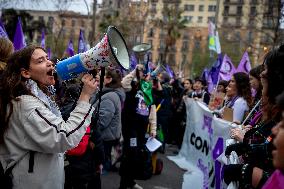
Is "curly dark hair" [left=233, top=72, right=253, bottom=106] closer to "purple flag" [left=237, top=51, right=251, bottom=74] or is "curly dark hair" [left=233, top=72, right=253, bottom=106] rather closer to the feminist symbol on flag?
"purple flag" [left=237, top=51, right=251, bottom=74]

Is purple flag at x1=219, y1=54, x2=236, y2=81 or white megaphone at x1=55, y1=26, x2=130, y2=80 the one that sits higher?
white megaphone at x1=55, y1=26, x2=130, y2=80

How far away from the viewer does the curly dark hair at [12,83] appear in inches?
93.3

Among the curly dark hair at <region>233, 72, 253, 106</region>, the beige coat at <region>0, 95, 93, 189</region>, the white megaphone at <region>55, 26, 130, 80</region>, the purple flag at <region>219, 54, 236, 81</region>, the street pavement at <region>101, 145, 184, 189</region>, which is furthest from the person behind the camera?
the purple flag at <region>219, 54, 236, 81</region>

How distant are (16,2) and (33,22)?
23.0 metres

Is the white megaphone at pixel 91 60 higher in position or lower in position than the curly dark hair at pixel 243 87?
higher

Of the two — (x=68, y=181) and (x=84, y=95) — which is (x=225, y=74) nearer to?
(x=68, y=181)

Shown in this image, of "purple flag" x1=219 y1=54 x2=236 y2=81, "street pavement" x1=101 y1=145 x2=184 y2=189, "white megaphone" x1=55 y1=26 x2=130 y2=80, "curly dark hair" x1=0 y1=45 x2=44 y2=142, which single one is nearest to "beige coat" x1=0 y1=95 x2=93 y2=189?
"curly dark hair" x1=0 y1=45 x2=44 y2=142

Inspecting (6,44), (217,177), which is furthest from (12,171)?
(217,177)

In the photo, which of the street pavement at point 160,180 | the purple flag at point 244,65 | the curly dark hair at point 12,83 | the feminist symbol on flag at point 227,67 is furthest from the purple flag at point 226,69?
the curly dark hair at point 12,83

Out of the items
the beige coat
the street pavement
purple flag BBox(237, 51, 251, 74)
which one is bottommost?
the street pavement

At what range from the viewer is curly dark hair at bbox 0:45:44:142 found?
7.77 feet

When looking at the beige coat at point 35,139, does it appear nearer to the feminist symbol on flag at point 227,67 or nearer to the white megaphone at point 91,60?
the white megaphone at point 91,60

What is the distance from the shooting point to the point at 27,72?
98.8 inches

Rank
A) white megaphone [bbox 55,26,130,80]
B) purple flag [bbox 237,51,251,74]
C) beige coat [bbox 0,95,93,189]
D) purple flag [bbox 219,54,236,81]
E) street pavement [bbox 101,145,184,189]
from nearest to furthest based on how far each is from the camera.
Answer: beige coat [bbox 0,95,93,189] → white megaphone [bbox 55,26,130,80] → street pavement [bbox 101,145,184,189] → purple flag [bbox 237,51,251,74] → purple flag [bbox 219,54,236,81]
